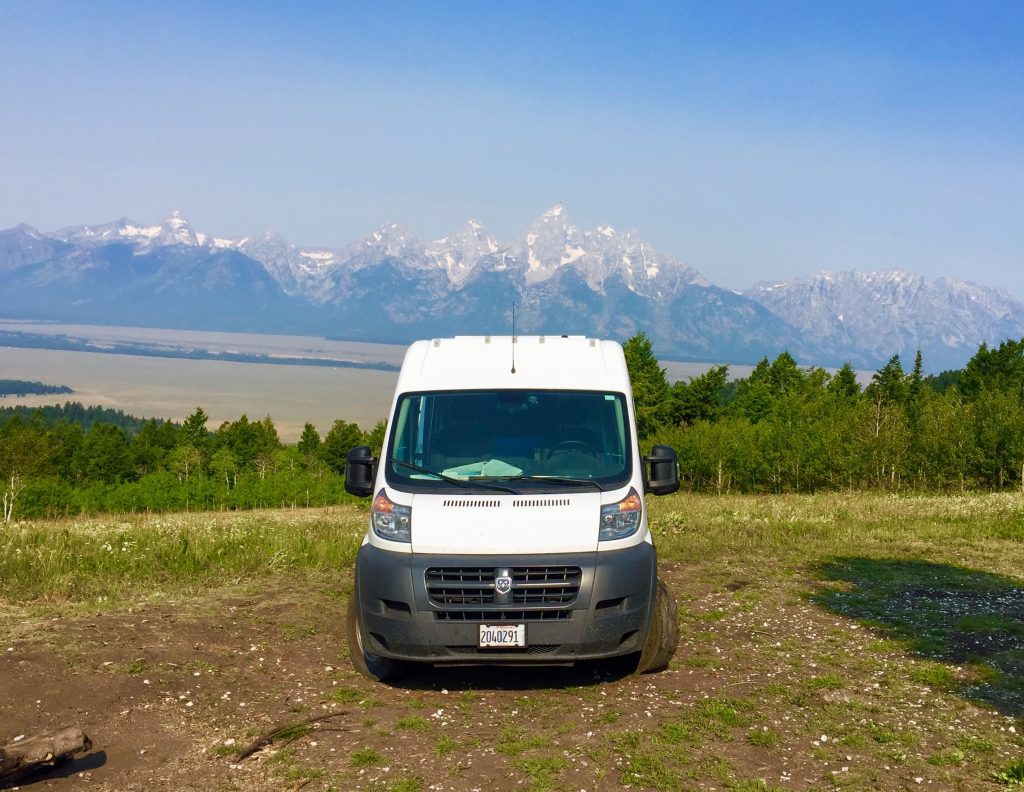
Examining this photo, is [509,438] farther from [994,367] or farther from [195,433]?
[195,433]

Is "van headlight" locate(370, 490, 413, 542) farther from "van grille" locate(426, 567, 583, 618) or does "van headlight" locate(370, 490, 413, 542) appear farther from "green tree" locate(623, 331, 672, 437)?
"green tree" locate(623, 331, 672, 437)

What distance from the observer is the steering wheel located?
8.41 metres

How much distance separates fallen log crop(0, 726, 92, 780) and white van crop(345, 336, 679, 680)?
7.91ft

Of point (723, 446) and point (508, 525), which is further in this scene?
point (723, 446)

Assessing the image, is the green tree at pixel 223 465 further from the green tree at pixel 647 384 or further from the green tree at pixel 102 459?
the green tree at pixel 647 384

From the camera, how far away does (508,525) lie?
294 inches

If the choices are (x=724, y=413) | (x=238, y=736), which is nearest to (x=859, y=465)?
(x=724, y=413)

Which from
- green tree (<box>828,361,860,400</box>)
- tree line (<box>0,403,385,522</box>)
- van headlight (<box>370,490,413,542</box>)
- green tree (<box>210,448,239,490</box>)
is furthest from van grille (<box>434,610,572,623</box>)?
green tree (<box>210,448,239,490</box>)

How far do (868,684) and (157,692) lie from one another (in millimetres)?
6255

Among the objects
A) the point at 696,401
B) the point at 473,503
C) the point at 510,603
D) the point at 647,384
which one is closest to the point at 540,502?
the point at 473,503

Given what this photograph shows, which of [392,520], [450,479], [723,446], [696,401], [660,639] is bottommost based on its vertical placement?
[723,446]

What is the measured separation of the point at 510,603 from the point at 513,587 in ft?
0.44

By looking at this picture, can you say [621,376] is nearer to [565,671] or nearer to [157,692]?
[565,671]

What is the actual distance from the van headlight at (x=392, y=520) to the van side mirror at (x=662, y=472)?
7.51 feet
